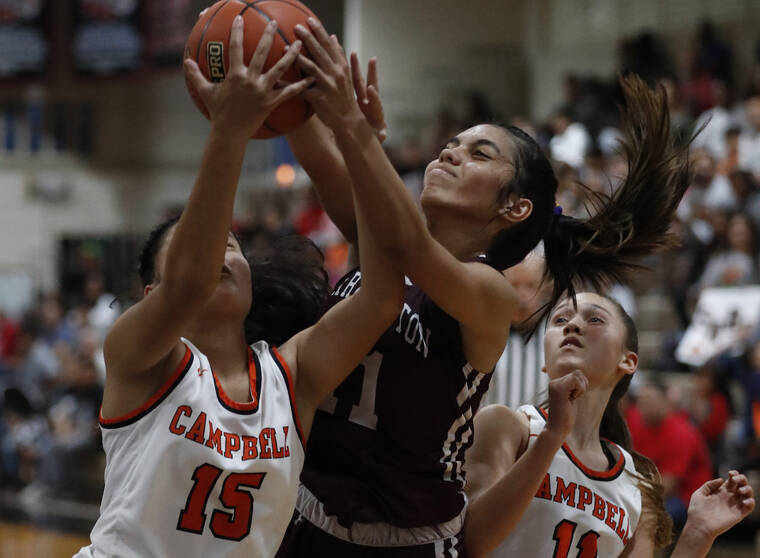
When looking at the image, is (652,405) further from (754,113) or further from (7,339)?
(7,339)

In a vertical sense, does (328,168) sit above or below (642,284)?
above

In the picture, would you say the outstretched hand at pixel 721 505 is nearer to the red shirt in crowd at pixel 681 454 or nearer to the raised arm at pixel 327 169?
the raised arm at pixel 327 169

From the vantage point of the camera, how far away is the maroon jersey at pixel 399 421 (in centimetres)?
266

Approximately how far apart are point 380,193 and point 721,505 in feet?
4.84

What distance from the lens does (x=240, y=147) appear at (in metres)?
2.27

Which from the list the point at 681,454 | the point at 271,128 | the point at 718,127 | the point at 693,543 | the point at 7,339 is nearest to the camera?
the point at 271,128

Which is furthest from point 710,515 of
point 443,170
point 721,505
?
point 443,170

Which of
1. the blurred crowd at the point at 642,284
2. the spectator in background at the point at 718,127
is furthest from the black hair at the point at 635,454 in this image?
the spectator in background at the point at 718,127

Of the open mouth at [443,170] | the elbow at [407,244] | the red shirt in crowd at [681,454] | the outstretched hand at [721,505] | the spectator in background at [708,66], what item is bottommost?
the red shirt in crowd at [681,454]

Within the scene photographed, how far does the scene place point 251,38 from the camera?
2.32 meters

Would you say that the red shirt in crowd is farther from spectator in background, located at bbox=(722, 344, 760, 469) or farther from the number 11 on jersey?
the number 11 on jersey

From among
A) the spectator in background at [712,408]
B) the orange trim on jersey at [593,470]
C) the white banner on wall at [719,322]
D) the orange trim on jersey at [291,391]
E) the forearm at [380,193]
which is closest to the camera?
the forearm at [380,193]

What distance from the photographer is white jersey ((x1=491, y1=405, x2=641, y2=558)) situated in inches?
120

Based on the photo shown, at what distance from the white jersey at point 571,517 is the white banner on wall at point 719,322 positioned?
4.63 metres
